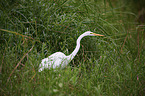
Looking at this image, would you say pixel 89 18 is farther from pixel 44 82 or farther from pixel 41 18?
pixel 44 82

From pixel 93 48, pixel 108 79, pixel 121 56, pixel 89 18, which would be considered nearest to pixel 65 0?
pixel 89 18

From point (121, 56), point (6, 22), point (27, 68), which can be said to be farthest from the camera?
point (6, 22)

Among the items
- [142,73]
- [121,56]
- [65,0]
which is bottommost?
[142,73]

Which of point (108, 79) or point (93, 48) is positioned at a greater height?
point (93, 48)

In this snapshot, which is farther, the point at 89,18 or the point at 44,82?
the point at 89,18

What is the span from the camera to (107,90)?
7.80 feet

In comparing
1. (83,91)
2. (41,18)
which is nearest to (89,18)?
(41,18)

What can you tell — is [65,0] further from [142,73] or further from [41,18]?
[142,73]

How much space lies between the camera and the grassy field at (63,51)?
2.21 meters

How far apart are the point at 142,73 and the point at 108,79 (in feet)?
1.79

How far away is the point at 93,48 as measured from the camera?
345 centimetres

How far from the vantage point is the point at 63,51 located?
315 cm

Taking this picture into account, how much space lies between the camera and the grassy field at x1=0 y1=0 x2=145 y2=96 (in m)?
2.21

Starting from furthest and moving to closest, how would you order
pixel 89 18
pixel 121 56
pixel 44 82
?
pixel 89 18, pixel 121 56, pixel 44 82
